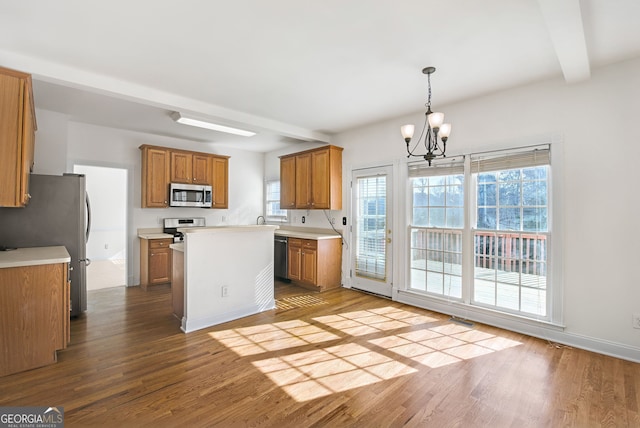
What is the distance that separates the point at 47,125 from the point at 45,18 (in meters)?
2.57

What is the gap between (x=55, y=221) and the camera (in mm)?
3420

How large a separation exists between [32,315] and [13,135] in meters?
1.46

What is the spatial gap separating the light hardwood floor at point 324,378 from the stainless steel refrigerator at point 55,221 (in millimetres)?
657

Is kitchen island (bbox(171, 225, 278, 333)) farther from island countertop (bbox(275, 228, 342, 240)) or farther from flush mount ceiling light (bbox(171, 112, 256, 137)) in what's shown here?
flush mount ceiling light (bbox(171, 112, 256, 137))

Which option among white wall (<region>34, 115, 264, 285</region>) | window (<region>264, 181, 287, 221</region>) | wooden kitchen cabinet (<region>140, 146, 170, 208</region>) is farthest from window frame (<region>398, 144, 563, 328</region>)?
wooden kitchen cabinet (<region>140, 146, 170, 208</region>)

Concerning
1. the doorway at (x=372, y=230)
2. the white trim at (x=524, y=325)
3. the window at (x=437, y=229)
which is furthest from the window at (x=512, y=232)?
the doorway at (x=372, y=230)

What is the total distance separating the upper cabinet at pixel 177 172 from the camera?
5012 mm

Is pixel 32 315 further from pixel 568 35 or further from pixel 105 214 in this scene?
pixel 105 214

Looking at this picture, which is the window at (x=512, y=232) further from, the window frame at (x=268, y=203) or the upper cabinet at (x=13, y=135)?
the upper cabinet at (x=13, y=135)

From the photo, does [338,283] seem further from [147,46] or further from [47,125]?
[47,125]

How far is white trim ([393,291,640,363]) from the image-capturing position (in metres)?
2.70

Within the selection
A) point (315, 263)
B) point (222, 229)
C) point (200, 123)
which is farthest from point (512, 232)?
point (200, 123)

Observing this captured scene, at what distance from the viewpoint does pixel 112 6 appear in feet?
6.66

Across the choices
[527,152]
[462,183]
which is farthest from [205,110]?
[527,152]
